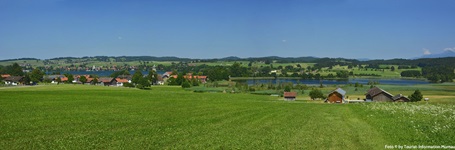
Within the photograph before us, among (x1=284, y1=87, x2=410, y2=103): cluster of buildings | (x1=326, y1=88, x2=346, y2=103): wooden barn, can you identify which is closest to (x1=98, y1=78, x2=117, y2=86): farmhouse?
(x1=284, y1=87, x2=410, y2=103): cluster of buildings

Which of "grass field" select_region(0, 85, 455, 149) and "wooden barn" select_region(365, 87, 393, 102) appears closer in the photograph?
"grass field" select_region(0, 85, 455, 149)

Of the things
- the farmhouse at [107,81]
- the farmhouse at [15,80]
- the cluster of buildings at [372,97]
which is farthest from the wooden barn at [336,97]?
the farmhouse at [15,80]

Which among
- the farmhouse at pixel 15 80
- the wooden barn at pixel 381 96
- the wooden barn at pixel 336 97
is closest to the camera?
the wooden barn at pixel 336 97

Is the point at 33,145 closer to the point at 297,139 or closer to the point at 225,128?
the point at 225,128

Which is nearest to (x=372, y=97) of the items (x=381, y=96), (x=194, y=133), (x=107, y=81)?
(x=381, y=96)

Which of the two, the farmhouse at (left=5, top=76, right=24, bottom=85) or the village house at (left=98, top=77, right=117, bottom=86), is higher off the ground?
the farmhouse at (left=5, top=76, right=24, bottom=85)

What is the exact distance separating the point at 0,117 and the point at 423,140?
3292 centimetres

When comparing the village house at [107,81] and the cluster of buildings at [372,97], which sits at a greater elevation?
the cluster of buildings at [372,97]

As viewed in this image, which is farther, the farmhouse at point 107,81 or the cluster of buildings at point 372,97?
the farmhouse at point 107,81

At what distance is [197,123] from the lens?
31484mm

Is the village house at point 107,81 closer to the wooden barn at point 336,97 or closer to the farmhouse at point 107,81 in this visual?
the farmhouse at point 107,81

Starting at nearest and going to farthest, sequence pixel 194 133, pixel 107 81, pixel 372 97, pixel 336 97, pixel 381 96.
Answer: pixel 194 133
pixel 336 97
pixel 381 96
pixel 372 97
pixel 107 81

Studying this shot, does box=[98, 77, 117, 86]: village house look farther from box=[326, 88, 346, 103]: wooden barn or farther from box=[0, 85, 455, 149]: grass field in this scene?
box=[0, 85, 455, 149]: grass field

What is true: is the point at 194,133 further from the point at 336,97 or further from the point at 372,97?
the point at 372,97
